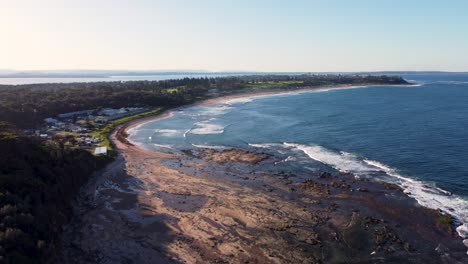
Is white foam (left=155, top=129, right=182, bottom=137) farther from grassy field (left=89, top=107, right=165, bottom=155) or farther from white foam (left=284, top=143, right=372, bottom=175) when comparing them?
white foam (left=284, top=143, right=372, bottom=175)

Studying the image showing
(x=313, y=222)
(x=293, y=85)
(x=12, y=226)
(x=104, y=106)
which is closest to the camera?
(x=12, y=226)

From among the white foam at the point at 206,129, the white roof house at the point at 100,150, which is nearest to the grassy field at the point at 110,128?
the white roof house at the point at 100,150

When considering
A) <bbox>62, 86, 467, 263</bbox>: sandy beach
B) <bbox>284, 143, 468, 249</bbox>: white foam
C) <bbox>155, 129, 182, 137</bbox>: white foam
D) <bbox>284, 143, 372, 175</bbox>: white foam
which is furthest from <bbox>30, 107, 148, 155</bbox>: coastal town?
<bbox>284, 143, 468, 249</bbox>: white foam

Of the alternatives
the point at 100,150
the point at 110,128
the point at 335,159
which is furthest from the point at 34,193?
the point at 110,128

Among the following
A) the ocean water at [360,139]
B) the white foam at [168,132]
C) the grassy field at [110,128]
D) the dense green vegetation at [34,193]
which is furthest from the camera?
the white foam at [168,132]

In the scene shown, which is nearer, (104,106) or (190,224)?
(190,224)

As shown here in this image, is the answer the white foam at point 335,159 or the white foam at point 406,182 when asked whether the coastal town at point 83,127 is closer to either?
the white foam at point 335,159

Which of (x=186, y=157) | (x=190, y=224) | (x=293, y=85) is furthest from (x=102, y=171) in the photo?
(x=293, y=85)

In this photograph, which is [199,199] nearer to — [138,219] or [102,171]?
[138,219]
